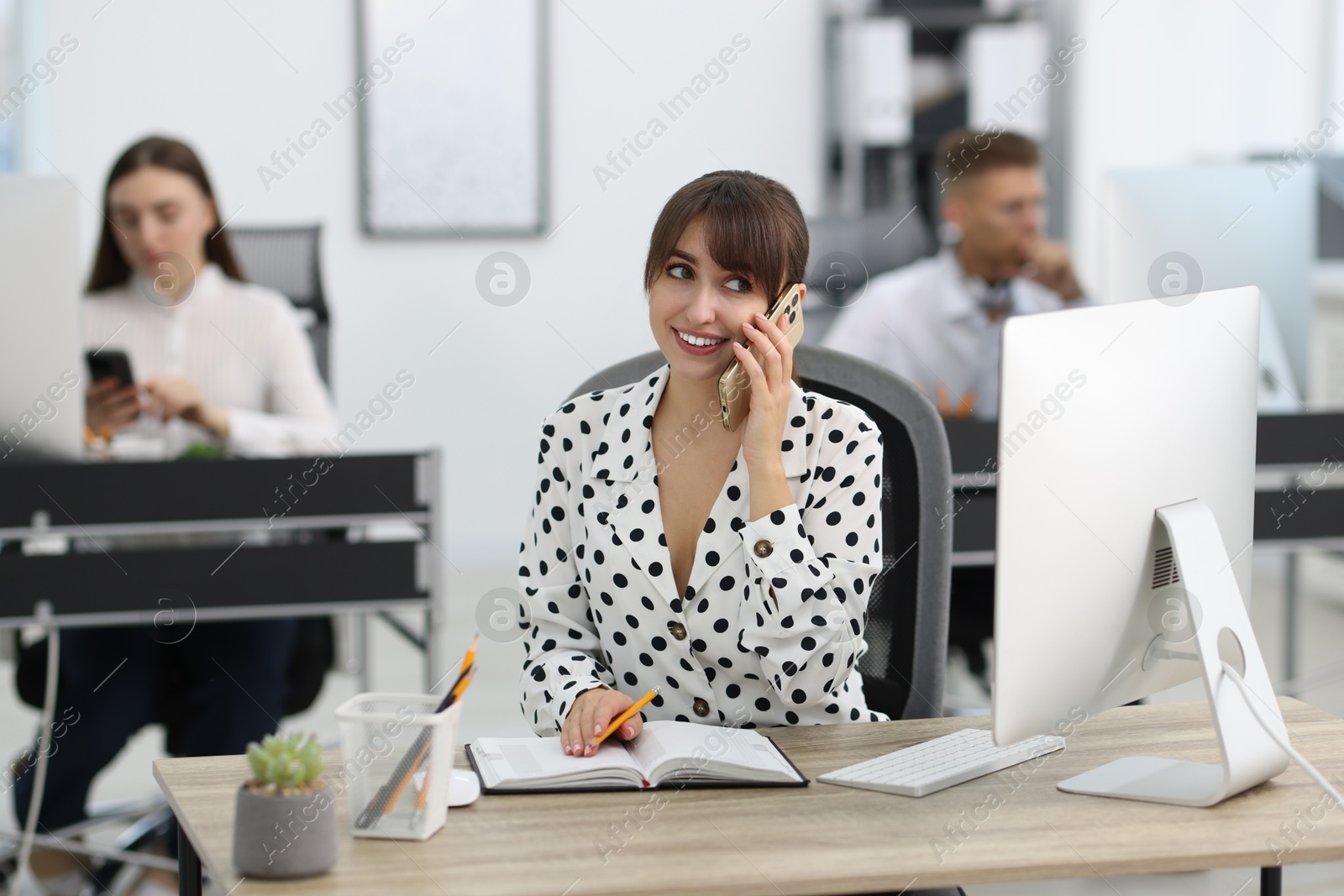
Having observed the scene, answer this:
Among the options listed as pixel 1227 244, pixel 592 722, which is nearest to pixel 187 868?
pixel 592 722

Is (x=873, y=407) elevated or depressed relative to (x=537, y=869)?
elevated

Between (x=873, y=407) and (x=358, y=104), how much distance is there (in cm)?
364

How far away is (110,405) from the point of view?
242 centimetres

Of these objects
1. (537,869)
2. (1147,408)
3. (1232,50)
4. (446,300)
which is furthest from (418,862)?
(1232,50)

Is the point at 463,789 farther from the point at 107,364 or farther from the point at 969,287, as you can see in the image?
the point at 969,287

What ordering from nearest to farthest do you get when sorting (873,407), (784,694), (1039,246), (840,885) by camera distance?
(840,885), (784,694), (873,407), (1039,246)

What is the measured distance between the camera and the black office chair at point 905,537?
4.96 ft

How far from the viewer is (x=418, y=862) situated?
0.98 metres

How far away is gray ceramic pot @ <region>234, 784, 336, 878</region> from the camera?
95cm

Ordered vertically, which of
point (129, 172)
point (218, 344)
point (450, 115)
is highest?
point (450, 115)

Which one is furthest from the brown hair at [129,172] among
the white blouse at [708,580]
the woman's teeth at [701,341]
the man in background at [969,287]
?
the woman's teeth at [701,341]

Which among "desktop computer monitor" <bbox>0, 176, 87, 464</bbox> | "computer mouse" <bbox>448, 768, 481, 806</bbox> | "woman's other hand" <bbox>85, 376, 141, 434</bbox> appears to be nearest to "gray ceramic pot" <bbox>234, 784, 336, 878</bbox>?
"computer mouse" <bbox>448, 768, 481, 806</bbox>

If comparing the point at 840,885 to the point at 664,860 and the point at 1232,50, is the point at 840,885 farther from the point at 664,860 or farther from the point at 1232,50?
the point at 1232,50

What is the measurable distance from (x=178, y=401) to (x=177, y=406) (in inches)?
0.5
